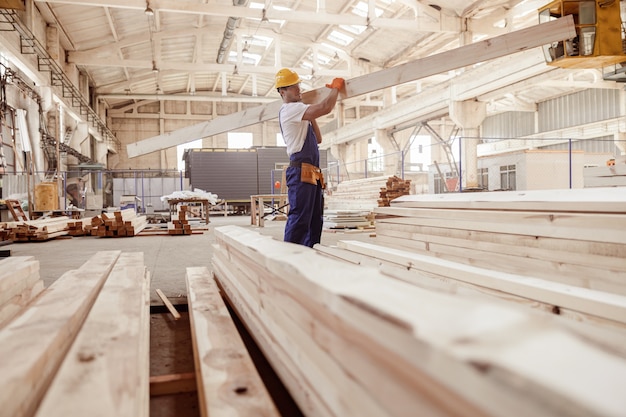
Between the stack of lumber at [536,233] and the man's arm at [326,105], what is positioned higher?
the man's arm at [326,105]

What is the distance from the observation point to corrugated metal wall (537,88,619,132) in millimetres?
20891

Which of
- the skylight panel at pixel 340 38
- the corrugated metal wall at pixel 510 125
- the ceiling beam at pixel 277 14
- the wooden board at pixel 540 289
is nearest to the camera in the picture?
the wooden board at pixel 540 289

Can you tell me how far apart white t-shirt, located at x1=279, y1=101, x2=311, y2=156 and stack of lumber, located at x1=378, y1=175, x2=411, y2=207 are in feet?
20.9

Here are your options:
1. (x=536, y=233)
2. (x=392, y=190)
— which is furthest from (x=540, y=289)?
(x=392, y=190)

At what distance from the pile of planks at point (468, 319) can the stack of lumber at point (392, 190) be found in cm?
726

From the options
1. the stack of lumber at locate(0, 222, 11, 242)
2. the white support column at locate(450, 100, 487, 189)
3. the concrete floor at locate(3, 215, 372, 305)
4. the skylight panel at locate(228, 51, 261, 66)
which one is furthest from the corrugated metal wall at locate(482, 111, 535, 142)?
the stack of lumber at locate(0, 222, 11, 242)

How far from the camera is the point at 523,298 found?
2.02 m

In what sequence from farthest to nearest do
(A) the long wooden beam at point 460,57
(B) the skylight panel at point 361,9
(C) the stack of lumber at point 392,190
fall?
(B) the skylight panel at point 361,9, (C) the stack of lumber at point 392,190, (A) the long wooden beam at point 460,57

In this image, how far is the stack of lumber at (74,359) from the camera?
109 centimetres

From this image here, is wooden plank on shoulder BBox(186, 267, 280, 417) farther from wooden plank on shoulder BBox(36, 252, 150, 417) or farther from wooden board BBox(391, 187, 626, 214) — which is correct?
wooden board BBox(391, 187, 626, 214)

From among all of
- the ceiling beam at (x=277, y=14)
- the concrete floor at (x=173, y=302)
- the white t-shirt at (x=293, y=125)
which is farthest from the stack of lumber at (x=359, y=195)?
the white t-shirt at (x=293, y=125)

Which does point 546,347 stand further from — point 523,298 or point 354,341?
point 523,298

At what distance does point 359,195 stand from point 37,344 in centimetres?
1095

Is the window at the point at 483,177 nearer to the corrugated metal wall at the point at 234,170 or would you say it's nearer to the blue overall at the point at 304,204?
the corrugated metal wall at the point at 234,170
